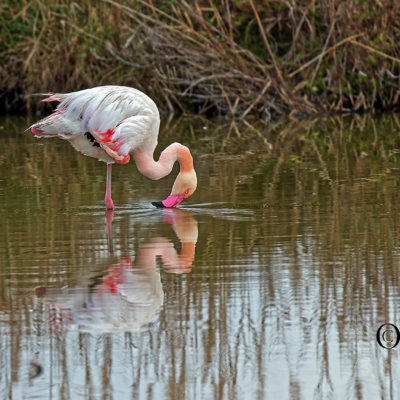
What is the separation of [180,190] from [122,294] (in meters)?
2.82

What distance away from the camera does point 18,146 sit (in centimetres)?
1302

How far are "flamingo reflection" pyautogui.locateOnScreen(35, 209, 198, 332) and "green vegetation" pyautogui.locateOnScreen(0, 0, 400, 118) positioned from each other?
9.34 m

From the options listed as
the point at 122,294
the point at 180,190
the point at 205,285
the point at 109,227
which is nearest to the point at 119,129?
the point at 180,190

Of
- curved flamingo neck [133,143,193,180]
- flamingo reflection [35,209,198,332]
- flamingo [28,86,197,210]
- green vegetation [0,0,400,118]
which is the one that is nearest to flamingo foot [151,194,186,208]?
flamingo [28,86,197,210]

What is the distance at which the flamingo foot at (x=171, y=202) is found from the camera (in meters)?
7.93

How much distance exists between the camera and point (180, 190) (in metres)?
7.96

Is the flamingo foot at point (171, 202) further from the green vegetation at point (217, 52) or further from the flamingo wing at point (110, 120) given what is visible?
the green vegetation at point (217, 52)

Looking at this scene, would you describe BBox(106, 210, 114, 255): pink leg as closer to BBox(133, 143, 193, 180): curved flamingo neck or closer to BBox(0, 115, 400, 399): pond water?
BBox(0, 115, 400, 399): pond water

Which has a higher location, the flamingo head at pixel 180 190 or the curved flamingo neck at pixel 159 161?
the curved flamingo neck at pixel 159 161

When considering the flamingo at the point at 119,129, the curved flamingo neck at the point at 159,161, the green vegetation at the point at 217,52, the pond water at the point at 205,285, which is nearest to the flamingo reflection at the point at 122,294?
the pond water at the point at 205,285

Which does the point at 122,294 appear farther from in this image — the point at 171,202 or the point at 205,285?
the point at 171,202

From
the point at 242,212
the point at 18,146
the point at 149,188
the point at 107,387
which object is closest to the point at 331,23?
the point at 18,146

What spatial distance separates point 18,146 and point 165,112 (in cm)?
560

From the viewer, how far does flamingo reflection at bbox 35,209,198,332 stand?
15.6 feet
